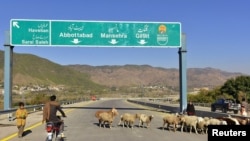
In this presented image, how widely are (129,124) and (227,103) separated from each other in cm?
2465

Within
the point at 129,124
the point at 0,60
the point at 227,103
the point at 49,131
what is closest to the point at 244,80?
the point at 227,103

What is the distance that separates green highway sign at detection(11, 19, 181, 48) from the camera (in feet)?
115

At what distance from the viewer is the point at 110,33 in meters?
35.8

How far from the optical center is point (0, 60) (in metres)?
178

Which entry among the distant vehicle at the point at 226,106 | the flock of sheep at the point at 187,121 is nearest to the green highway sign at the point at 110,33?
the distant vehicle at the point at 226,106

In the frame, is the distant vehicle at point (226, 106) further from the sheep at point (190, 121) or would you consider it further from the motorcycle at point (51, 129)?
the motorcycle at point (51, 129)

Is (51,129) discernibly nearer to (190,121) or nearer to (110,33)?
(190,121)

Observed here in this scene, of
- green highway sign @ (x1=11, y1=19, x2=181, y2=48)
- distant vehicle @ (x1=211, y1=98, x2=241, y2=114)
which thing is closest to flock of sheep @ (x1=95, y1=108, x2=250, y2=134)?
green highway sign @ (x1=11, y1=19, x2=181, y2=48)

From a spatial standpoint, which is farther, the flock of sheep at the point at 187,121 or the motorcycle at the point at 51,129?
the flock of sheep at the point at 187,121

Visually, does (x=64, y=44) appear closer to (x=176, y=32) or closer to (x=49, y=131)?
(x=176, y=32)

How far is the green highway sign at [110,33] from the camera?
35.1 meters

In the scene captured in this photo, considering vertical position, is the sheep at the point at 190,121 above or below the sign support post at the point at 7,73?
below

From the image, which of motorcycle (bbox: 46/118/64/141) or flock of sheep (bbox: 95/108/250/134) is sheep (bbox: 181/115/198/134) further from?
motorcycle (bbox: 46/118/64/141)

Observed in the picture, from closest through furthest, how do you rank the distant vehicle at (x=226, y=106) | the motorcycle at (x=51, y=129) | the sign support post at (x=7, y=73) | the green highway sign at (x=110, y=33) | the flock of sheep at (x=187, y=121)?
1. the motorcycle at (x=51, y=129)
2. the flock of sheep at (x=187, y=121)
3. the sign support post at (x=7, y=73)
4. the green highway sign at (x=110, y=33)
5. the distant vehicle at (x=226, y=106)
